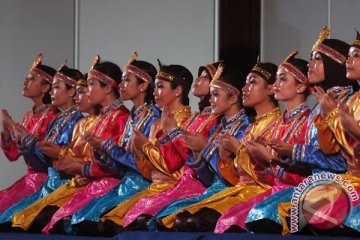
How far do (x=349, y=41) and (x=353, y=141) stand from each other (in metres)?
1.68

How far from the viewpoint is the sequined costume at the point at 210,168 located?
16.5ft

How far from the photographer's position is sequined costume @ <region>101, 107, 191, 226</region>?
5.23m

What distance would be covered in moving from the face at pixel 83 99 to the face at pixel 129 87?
35 centimetres

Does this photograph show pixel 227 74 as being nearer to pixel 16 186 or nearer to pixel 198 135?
pixel 198 135

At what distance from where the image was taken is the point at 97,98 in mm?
5789

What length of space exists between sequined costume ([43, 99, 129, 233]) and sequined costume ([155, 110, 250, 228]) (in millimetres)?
599

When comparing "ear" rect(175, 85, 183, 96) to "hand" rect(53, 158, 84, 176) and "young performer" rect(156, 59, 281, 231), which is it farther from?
"hand" rect(53, 158, 84, 176)

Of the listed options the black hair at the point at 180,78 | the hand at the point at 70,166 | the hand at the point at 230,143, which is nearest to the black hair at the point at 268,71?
the hand at the point at 230,143

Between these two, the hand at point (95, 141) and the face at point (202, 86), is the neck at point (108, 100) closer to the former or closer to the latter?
the hand at point (95, 141)

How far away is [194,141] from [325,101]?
0.86 metres

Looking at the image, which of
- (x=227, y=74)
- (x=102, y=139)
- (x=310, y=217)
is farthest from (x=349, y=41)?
(x=310, y=217)

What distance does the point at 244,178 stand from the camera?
4996 mm

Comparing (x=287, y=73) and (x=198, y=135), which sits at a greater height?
(x=287, y=73)

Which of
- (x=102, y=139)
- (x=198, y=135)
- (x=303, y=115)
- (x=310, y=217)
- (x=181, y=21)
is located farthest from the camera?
(x=181, y=21)
